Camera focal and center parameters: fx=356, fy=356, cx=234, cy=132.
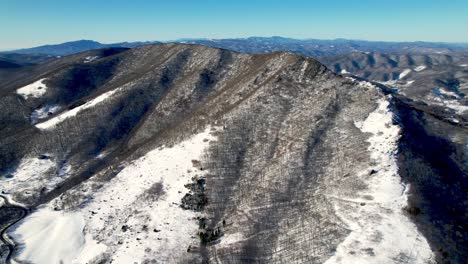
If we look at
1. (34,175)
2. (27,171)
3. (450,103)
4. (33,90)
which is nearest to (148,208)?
(34,175)

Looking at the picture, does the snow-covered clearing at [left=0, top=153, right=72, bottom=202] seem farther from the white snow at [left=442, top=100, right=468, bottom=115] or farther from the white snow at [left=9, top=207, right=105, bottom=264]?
the white snow at [left=442, top=100, right=468, bottom=115]

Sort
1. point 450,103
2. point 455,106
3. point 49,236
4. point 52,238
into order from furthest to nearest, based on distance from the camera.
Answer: point 450,103 < point 455,106 < point 49,236 < point 52,238

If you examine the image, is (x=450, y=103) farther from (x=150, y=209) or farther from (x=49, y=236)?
(x=49, y=236)

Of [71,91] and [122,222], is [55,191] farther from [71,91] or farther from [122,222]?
[71,91]

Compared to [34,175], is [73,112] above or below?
above

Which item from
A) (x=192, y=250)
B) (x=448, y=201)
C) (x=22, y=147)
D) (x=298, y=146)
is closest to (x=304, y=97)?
(x=298, y=146)

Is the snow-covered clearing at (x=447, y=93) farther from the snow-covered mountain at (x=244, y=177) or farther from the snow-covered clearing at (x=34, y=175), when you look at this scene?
the snow-covered clearing at (x=34, y=175)

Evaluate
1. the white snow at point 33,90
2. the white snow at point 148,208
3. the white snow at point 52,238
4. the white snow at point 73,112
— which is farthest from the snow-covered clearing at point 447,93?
the white snow at point 52,238

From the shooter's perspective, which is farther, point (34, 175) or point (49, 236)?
point (34, 175)
